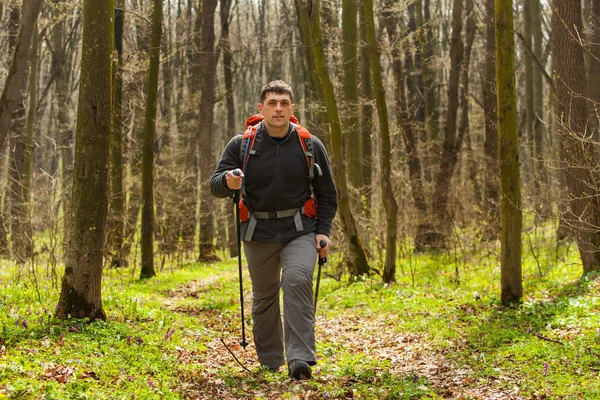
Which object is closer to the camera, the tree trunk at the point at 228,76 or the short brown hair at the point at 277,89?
the short brown hair at the point at 277,89

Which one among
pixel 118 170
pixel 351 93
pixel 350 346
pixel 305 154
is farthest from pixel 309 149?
pixel 118 170

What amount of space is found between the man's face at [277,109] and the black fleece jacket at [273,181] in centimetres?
17

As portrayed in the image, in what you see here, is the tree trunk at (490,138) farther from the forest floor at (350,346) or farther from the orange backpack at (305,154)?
the orange backpack at (305,154)

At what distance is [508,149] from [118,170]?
378 inches

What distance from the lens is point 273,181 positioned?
5.74m

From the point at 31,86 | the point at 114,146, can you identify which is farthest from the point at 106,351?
the point at 31,86

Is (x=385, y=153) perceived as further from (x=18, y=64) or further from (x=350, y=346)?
(x=18, y=64)

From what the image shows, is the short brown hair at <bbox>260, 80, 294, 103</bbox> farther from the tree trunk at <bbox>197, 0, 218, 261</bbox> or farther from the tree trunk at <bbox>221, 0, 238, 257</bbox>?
the tree trunk at <bbox>221, 0, 238, 257</bbox>

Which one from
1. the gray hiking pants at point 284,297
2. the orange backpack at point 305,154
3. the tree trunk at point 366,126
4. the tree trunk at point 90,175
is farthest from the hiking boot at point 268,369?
the tree trunk at point 366,126

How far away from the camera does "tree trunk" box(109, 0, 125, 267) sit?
14.8 m

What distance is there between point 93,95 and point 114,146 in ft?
26.4

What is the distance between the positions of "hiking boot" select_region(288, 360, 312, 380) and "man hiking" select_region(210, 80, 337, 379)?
8cm

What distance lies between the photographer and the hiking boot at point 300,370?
5426 mm

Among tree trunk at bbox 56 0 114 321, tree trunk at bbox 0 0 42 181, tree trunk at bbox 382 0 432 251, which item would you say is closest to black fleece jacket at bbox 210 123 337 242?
tree trunk at bbox 56 0 114 321
